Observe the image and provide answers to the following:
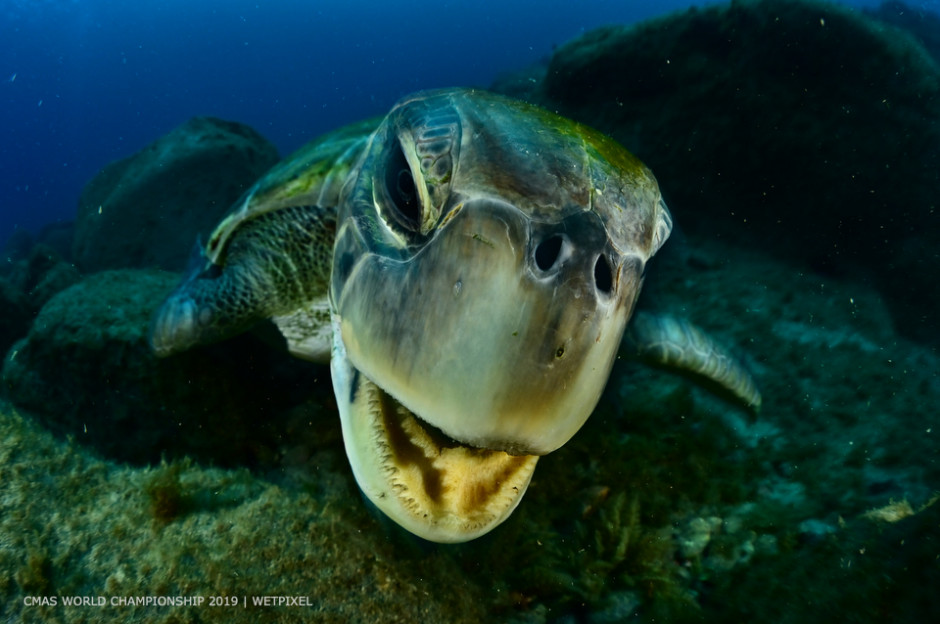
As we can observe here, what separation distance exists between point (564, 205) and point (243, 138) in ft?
24.6

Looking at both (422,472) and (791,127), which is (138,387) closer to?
(422,472)

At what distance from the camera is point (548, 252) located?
1161 mm

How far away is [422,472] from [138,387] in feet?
6.82

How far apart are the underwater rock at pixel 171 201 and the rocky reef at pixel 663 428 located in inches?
10.2

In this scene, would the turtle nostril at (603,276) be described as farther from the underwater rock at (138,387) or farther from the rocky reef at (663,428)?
the underwater rock at (138,387)

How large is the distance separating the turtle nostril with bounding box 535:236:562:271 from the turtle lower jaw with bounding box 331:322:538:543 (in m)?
0.64

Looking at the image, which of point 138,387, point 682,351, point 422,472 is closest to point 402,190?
point 422,472

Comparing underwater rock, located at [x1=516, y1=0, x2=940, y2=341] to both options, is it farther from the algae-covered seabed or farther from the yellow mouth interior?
the yellow mouth interior

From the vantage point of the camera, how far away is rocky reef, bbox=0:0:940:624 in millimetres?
1588

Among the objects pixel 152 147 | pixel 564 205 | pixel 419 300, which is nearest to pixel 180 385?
pixel 419 300

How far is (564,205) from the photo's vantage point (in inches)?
48.4

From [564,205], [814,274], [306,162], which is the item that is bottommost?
[814,274]

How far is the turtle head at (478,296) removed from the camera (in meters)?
1.11

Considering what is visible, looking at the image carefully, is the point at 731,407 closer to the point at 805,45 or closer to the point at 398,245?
the point at 398,245
